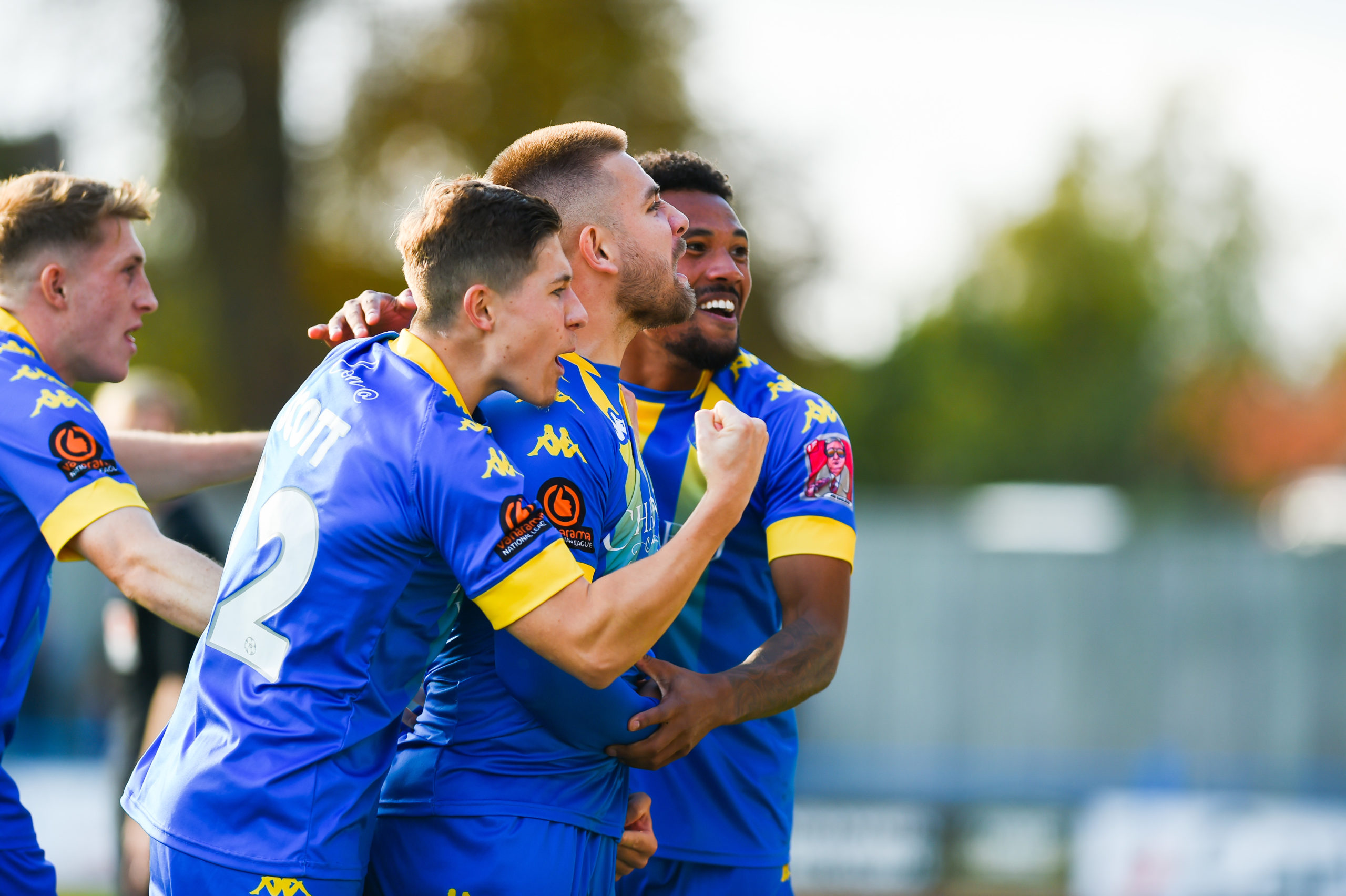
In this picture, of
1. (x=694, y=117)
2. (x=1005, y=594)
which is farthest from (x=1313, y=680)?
(x=694, y=117)

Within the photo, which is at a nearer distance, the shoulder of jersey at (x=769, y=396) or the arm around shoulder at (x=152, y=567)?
the arm around shoulder at (x=152, y=567)

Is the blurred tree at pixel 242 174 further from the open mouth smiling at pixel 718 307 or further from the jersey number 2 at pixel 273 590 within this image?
the jersey number 2 at pixel 273 590

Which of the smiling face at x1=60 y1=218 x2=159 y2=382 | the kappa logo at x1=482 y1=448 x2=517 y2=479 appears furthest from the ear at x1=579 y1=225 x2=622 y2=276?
the smiling face at x1=60 y1=218 x2=159 y2=382

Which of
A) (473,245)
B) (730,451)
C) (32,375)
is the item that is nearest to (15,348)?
(32,375)

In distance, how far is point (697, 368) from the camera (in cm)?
376

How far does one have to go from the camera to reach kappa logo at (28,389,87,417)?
9.52ft

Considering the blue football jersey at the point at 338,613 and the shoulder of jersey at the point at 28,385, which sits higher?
the shoulder of jersey at the point at 28,385

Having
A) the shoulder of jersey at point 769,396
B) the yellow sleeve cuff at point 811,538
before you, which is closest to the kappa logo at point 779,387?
the shoulder of jersey at point 769,396

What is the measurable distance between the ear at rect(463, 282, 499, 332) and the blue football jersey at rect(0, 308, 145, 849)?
98 cm

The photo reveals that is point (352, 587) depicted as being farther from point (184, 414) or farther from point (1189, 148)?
point (1189, 148)

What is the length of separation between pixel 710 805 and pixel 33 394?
2064 mm

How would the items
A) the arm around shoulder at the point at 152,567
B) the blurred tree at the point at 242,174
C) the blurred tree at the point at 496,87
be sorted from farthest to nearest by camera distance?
the blurred tree at the point at 496,87
the blurred tree at the point at 242,174
the arm around shoulder at the point at 152,567

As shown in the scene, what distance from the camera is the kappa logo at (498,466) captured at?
239cm

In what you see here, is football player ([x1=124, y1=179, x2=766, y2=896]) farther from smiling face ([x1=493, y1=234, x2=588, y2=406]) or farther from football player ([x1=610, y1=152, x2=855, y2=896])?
football player ([x1=610, y1=152, x2=855, y2=896])
